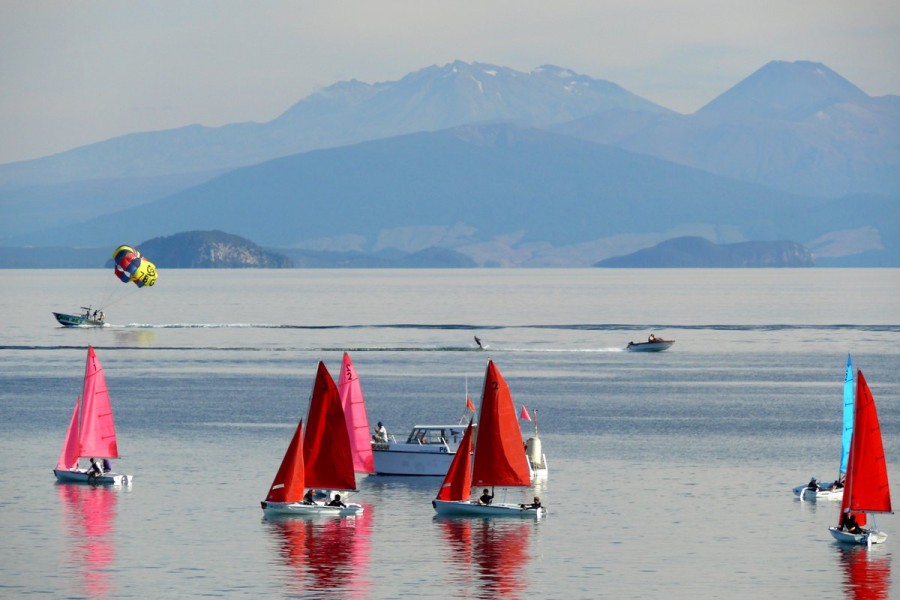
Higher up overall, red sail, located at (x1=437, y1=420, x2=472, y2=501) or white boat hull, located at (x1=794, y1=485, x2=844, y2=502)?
red sail, located at (x1=437, y1=420, x2=472, y2=501)

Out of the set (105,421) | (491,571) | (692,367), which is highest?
(692,367)

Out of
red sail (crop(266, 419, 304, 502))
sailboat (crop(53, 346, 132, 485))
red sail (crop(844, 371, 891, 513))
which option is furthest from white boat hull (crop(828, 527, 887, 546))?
sailboat (crop(53, 346, 132, 485))

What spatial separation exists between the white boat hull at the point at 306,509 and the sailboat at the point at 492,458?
151 inches

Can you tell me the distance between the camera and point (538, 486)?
79562 mm

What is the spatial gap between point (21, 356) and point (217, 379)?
126 feet

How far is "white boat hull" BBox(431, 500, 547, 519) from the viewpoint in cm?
7062

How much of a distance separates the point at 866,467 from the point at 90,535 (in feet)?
104

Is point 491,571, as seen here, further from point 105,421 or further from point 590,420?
point 590,420

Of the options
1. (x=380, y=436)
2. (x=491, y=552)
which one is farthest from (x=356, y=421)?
(x=491, y=552)

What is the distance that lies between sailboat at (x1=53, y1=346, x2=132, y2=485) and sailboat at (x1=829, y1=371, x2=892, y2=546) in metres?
36.2

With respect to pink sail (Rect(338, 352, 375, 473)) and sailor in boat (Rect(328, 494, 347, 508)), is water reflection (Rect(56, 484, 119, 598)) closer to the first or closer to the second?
sailor in boat (Rect(328, 494, 347, 508))

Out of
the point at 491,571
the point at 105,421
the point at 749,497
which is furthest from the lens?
the point at 105,421

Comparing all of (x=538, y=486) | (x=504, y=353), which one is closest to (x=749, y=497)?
(x=538, y=486)

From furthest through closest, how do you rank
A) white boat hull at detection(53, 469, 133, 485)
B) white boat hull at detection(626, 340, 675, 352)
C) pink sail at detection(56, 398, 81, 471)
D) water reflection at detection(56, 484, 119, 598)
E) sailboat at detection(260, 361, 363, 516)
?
white boat hull at detection(626, 340, 675, 352) < pink sail at detection(56, 398, 81, 471) < white boat hull at detection(53, 469, 133, 485) < sailboat at detection(260, 361, 363, 516) < water reflection at detection(56, 484, 119, 598)
